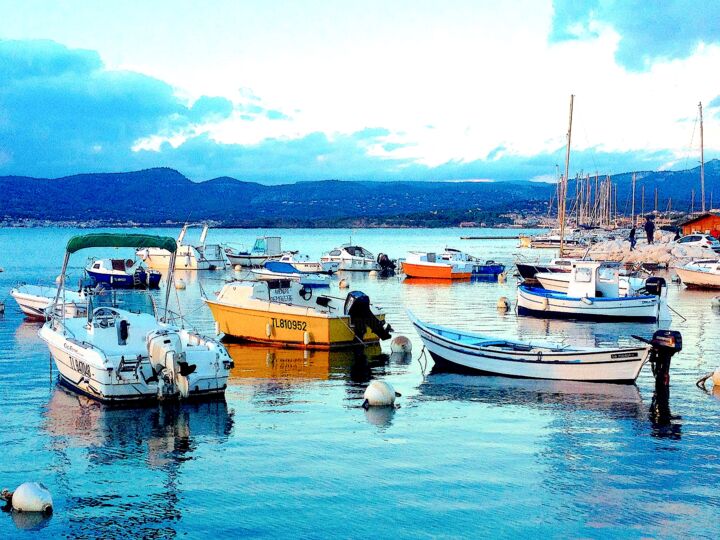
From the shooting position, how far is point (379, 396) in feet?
62.2

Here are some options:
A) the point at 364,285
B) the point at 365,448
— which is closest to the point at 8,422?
the point at 365,448

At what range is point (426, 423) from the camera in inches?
698

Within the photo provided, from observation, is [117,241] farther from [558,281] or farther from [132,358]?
[558,281]

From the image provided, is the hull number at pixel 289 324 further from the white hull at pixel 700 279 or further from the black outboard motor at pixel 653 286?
the white hull at pixel 700 279

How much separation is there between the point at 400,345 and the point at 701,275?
31.8m

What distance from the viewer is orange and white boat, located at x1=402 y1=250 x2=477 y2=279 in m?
61.9

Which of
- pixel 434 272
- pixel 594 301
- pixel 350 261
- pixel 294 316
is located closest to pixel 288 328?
pixel 294 316

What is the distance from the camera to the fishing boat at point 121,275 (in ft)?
171

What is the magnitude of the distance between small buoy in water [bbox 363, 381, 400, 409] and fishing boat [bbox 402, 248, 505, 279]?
42862mm

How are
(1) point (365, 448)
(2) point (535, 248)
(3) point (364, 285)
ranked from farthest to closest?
1. (2) point (535, 248)
2. (3) point (364, 285)
3. (1) point (365, 448)

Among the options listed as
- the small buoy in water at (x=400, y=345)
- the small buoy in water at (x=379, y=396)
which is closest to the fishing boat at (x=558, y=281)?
the small buoy in water at (x=400, y=345)

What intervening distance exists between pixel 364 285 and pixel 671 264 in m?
27.7

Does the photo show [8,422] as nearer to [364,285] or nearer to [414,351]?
[414,351]

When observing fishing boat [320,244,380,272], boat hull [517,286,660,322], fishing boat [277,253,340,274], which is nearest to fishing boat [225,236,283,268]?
fishing boat [320,244,380,272]
